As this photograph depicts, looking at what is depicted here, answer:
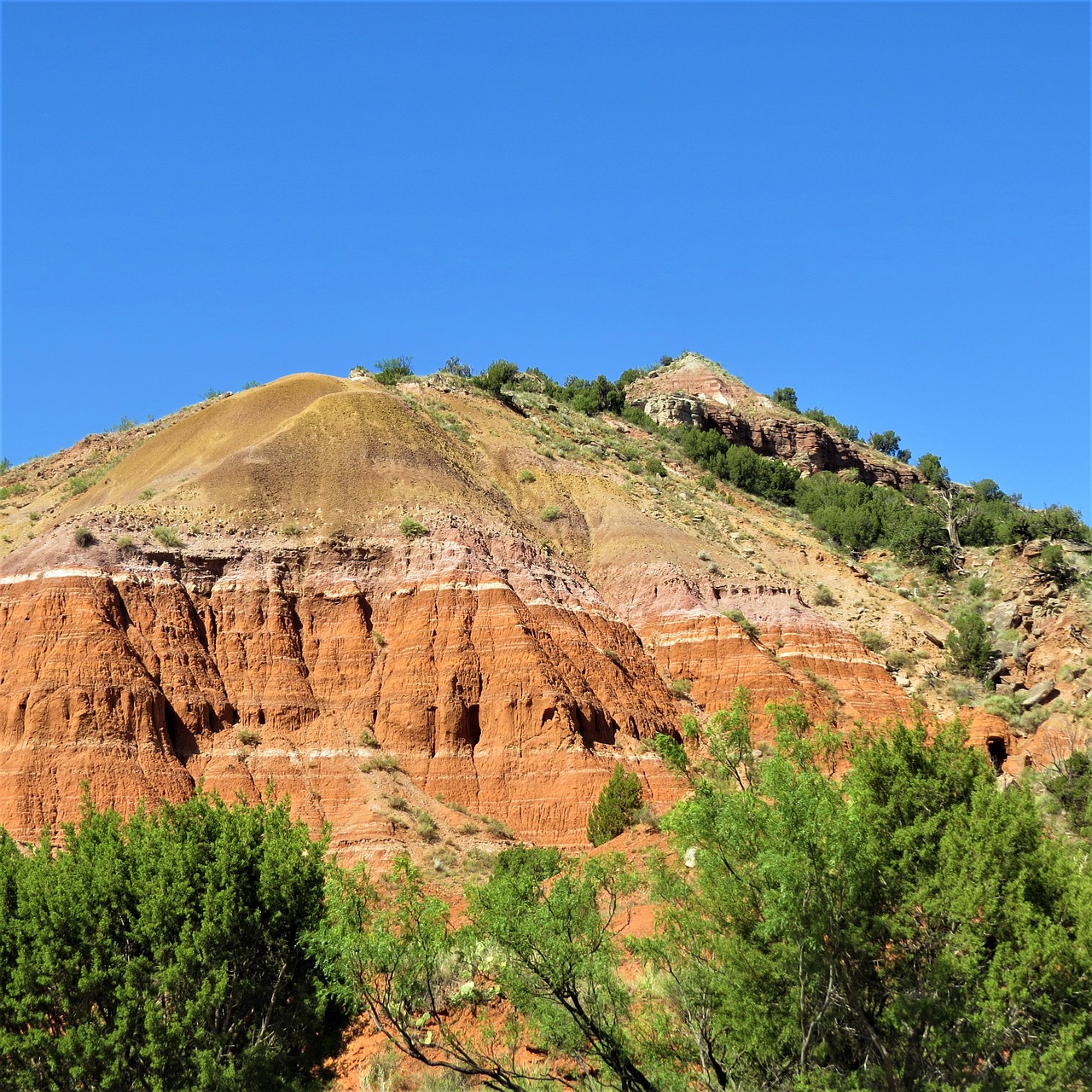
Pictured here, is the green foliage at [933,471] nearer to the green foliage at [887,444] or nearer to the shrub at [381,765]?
the green foliage at [887,444]

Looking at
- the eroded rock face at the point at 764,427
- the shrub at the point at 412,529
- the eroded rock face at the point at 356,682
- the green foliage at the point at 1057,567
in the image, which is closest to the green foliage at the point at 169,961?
the eroded rock face at the point at 356,682

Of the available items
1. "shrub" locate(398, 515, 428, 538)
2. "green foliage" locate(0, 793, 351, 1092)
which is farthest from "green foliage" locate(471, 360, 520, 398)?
"green foliage" locate(0, 793, 351, 1092)

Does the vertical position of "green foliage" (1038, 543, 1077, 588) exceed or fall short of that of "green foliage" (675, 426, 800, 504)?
it falls short

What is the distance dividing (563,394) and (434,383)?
21.0m

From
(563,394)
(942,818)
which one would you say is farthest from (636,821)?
(563,394)

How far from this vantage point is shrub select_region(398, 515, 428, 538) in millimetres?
46531

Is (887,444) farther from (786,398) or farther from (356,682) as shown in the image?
(356,682)

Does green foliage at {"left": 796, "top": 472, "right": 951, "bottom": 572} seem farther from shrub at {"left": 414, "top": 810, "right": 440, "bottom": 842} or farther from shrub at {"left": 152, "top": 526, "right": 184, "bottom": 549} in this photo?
shrub at {"left": 152, "top": 526, "right": 184, "bottom": 549}

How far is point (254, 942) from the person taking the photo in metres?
19.5

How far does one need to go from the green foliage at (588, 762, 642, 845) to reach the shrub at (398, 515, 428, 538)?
1344 centimetres

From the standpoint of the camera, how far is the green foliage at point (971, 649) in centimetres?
5088

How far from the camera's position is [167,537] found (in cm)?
4431

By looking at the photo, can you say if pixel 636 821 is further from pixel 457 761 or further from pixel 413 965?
pixel 413 965

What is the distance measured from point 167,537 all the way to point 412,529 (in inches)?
345
